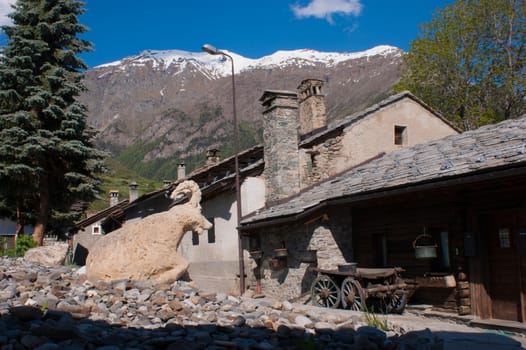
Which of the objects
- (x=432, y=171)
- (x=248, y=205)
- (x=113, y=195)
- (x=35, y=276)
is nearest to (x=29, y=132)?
(x=248, y=205)

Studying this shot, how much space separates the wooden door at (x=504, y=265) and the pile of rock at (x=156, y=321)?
122 inches

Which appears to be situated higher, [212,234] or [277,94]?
[277,94]

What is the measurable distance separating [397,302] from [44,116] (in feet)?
53.3

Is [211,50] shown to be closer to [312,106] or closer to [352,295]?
[312,106]

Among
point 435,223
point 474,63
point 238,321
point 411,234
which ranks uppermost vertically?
point 474,63

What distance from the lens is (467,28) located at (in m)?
27.9

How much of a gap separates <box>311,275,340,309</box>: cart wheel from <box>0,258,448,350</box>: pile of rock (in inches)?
107

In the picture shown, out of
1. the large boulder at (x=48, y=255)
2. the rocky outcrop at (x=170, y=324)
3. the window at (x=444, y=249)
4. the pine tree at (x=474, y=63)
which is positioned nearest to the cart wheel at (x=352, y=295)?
the rocky outcrop at (x=170, y=324)

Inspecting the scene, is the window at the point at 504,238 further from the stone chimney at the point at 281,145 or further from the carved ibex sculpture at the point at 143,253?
the stone chimney at the point at 281,145

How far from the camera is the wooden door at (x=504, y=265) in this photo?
31.6ft

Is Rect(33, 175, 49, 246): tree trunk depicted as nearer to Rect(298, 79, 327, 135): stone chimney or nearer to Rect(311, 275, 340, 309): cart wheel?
Rect(298, 79, 327, 135): stone chimney

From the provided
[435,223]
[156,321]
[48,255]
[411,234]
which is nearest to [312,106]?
[411,234]

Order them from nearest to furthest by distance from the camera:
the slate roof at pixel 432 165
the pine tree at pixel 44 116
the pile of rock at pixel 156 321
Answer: the pile of rock at pixel 156 321 → the slate roof at pixel 432 165 → the pine tree at pixel 44 116

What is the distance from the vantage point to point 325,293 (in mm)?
12109
